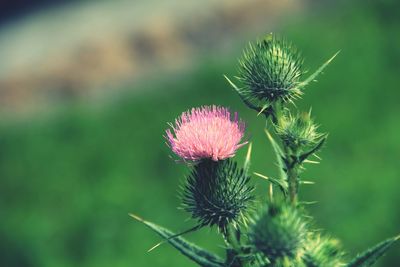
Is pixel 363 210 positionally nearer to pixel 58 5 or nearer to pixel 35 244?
pixel 35 244

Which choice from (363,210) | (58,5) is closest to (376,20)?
(363,210)

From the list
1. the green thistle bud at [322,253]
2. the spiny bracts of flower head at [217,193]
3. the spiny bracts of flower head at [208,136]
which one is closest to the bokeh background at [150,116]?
the spiny bracts of flower head at [217,193]

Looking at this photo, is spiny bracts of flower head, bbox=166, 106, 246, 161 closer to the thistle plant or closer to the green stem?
the thistle plant

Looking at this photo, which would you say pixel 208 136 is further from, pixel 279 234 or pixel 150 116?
pixel 150 116

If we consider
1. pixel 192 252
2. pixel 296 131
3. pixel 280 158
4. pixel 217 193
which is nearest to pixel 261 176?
pixel 280 158

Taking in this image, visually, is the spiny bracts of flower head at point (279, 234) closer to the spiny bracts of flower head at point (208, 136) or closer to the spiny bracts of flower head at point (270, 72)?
the spiny bracts of flower head at point (208, 136)
